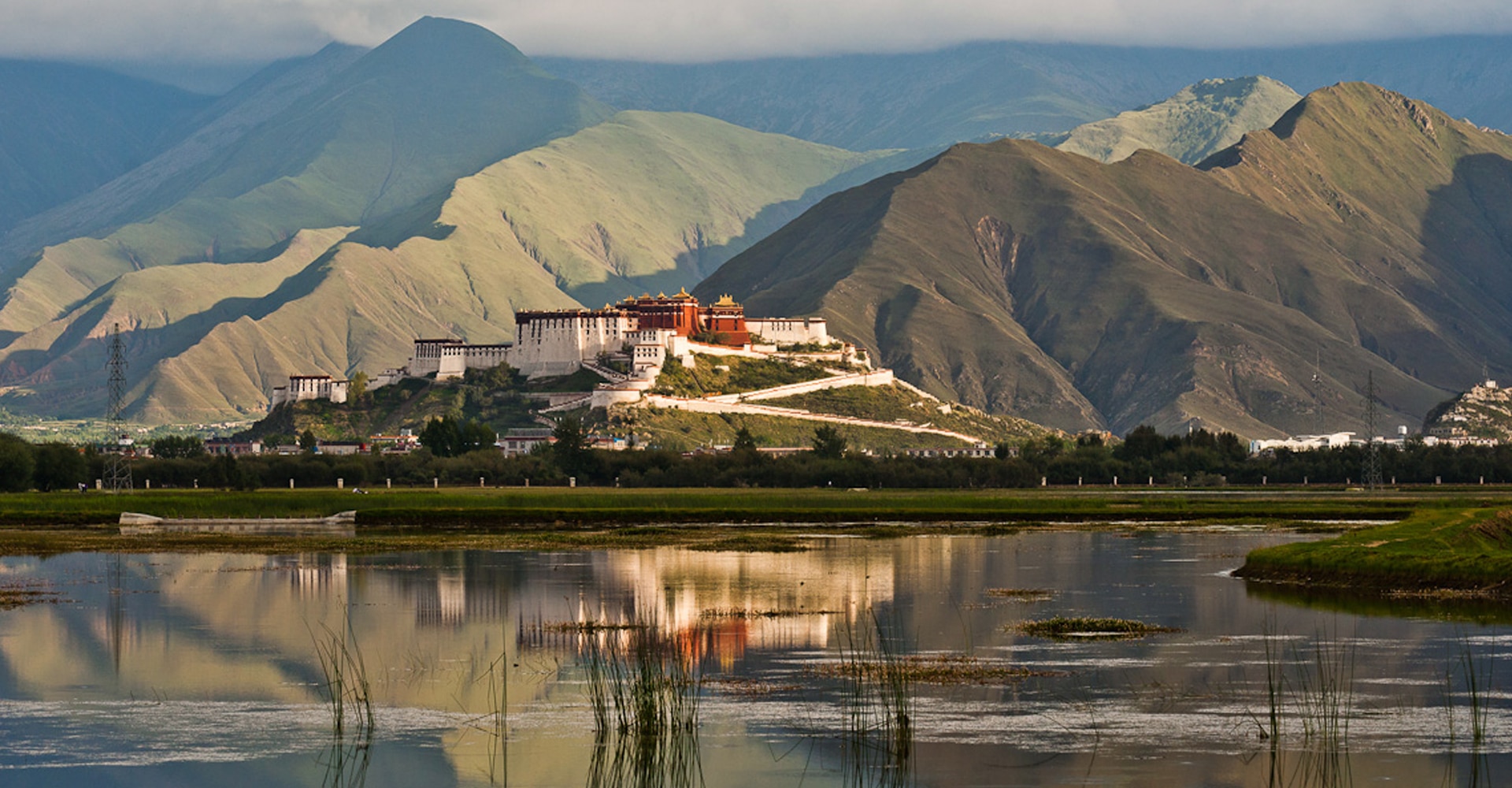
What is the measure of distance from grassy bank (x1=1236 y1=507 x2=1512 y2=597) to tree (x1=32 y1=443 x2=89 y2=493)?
82.5 metres

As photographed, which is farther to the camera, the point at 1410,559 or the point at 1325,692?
the point at 1410,559

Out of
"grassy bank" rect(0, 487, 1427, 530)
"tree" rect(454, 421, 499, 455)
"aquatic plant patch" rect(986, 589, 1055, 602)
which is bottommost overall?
"aquatic plant patch" rect(986, 589, 1055, 602)

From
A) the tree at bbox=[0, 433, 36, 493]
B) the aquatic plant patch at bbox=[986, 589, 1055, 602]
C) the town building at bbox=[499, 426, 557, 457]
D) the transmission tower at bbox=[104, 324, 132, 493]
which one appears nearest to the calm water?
the aquatic plant patch at bbox=[986, 589, 1055, 602]

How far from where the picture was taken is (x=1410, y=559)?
5231cm

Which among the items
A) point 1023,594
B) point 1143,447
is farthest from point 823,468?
point 1023,594

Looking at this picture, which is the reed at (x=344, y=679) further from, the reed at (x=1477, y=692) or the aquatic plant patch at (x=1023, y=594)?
the reed at (x=1477, y=692)

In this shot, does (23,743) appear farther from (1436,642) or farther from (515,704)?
(1436,642)

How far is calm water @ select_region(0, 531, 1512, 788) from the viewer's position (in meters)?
28.7

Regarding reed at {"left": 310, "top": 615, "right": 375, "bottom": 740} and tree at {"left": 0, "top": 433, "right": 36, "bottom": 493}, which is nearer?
reed at {"left": 310, "top": 615, "right": 375, "bottom": 740}

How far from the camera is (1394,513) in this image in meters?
87.9

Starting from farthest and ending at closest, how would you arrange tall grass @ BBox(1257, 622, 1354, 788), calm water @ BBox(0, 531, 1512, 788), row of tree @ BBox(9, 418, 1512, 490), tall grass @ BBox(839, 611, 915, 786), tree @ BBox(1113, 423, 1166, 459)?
1. tree @ BBox(1113, 423, 1166, 459)
2. row of tree @ BBox(9, 418, 1512, 490)
3. calm water @ BBox(0, 531, 1512, 788)
4. tall grass @ BBox(839, 611, 915, 786)
5. tall grass @ BBox(1257, 622, 1354, 788)

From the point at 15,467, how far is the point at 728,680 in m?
88.5

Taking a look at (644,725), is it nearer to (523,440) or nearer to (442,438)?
(442,438)

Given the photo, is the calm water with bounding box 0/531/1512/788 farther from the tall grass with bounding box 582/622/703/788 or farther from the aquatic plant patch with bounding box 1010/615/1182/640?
the aquatic plant patch with bounding box 1010/615/1182/640
